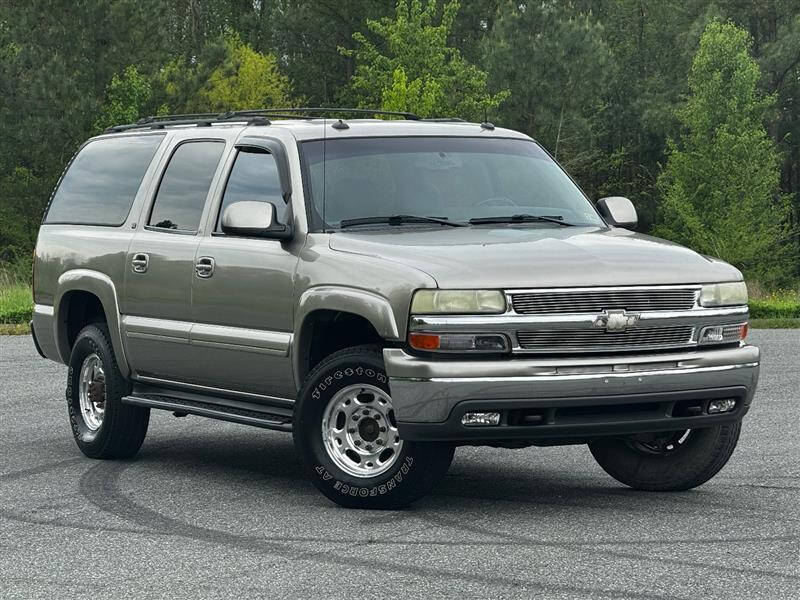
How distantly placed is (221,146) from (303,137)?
694 mm

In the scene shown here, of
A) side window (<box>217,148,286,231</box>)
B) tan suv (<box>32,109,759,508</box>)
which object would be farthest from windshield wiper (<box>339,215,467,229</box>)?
side window (<box>217,148,286,231</box>)

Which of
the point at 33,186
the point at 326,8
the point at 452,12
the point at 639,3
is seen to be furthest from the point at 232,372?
the point at 639,3

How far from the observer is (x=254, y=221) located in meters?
8.30

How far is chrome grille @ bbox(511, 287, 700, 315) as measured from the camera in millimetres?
7430

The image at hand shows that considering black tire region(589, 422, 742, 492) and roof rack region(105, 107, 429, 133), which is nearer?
black tire region(589, 422, 742, 492)

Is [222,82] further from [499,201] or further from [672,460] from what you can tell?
[672,460]

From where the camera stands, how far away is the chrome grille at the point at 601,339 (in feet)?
24.3

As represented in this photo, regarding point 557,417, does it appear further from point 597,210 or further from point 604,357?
point 597,210

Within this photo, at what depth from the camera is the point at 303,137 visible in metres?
8.94

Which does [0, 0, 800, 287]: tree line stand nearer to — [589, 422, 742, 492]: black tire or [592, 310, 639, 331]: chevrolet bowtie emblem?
[589, 422, 742, 492]: black tire

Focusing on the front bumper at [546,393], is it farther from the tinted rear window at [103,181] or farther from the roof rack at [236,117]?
the tinted rear window at [103,181]

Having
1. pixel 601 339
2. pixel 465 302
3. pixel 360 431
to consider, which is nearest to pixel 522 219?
pixel 601 339

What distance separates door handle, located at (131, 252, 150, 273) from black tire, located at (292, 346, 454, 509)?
1.93 m

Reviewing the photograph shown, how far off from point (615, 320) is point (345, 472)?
1.54m
